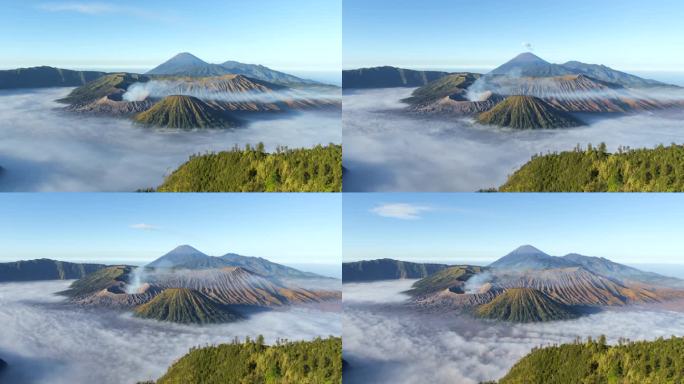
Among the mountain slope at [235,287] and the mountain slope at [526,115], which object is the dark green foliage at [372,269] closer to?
the mountain slope at [235,287]

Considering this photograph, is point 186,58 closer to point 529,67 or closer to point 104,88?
point 104,88

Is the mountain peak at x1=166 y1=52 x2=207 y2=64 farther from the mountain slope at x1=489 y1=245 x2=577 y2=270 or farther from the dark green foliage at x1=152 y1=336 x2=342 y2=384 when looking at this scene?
the mountain slope at x1=489 y1=245 x2=577 y2=270

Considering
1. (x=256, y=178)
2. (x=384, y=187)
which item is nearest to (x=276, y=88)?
(x=256, y=178)

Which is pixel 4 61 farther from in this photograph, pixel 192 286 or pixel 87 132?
pixel 192 286

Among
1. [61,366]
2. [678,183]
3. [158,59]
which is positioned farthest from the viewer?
[158,59]

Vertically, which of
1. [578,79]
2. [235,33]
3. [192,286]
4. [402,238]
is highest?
[235,33]

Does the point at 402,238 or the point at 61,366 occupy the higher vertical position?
the point at 402,238

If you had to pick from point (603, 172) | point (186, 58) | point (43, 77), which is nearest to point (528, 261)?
point (603, 172)

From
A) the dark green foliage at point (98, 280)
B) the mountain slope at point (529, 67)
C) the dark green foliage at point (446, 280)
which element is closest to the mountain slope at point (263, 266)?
the dark green foliage at point (98, 280)
